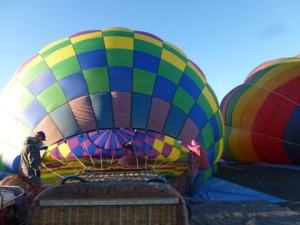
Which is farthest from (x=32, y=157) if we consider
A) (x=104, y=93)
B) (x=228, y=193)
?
(x=228, y=193)

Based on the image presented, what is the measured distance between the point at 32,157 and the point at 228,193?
319cm

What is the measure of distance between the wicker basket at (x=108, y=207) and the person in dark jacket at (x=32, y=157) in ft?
9.20

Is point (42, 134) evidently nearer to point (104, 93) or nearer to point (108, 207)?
point (104, 93)

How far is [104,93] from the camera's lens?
555 cm

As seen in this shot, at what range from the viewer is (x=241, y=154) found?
10.2 metres

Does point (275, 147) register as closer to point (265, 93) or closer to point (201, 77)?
point (265, 93)

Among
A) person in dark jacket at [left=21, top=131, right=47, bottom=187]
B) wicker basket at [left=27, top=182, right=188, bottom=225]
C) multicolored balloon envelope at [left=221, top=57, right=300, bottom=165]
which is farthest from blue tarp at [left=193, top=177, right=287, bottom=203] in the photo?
wicker basket at [left=27, top=182, right=188, bottom=225]

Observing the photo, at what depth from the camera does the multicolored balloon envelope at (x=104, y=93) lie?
5.45 meters

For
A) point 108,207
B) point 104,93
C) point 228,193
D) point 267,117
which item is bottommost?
point 228,193

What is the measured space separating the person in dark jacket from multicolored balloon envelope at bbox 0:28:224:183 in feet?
1.20

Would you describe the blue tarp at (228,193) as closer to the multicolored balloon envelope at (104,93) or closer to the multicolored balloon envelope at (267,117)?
the multicolored balloon envelope at (104,93)

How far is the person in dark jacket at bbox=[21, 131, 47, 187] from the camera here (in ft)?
15.8

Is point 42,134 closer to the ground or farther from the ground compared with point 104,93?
closer to the ground

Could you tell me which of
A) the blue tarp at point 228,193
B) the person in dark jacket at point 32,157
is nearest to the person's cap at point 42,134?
the person in dark jacket at point 32,157
